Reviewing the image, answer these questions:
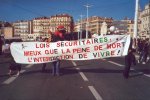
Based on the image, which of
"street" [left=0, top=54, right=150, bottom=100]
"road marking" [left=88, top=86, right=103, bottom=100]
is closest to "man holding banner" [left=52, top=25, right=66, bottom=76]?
"street" [left=0, top=54, right=150, bottom=100]

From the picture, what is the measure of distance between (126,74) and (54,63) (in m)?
3.22

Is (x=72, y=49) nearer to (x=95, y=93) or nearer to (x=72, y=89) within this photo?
(x=72, y=89)

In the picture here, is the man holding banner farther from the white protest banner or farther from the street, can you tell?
the street

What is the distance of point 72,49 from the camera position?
1673cm

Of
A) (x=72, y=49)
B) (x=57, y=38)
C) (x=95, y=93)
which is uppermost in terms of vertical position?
(x=57, y=38)

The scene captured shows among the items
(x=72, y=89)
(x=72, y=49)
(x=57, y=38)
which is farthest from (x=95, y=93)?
(x=57, y=38)

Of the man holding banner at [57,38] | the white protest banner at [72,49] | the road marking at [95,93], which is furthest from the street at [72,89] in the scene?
the white protest banner at [72,49]

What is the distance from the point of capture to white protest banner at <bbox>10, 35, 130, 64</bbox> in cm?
1662

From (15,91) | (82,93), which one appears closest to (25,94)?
(15,91)

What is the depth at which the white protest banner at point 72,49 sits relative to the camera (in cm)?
1662

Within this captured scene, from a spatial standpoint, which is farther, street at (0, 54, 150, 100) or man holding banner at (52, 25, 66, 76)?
man holding banner at (52, 25, 66, 76)

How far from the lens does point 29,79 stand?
15.1 m

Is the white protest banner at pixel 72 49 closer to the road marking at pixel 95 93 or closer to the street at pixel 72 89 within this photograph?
the street at pixel 72 89

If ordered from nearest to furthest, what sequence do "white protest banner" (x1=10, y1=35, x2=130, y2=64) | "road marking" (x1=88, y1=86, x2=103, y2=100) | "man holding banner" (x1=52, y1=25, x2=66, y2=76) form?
"road marking" (x1=88, y1=86, x2=103, y2=100), "man holding banner" (x1=52, y1=25, x2=66, y2=76), "white protest banner" (x1=10, y1=35, x2=130, y2=64)
